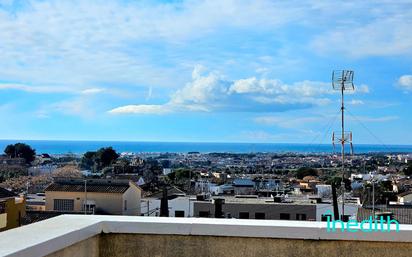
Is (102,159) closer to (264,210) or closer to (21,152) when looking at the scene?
(21,152)

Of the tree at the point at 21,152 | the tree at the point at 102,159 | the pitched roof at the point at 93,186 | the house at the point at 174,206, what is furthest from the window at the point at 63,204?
the tree at the point at 21,152

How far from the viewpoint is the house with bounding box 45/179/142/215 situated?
878 inches

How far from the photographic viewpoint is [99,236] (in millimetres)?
2471

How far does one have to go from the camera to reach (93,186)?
22.8m

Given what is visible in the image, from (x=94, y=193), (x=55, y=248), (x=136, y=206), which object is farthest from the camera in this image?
(x=136, y=206)

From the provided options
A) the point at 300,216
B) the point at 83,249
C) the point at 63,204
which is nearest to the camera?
the point at 83,249

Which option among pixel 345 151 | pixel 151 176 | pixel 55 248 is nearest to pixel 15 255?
pixel 55 248

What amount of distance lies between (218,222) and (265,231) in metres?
0.22

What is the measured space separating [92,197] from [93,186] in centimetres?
52

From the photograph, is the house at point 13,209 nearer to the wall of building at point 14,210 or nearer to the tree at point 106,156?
the wall of building at point 14,210

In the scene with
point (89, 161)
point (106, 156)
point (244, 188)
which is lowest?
point (244, 188)

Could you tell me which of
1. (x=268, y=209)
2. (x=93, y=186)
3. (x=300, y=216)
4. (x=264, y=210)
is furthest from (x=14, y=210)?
(x=300, y=216)

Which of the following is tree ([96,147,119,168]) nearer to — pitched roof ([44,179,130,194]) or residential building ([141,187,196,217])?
residential building ([141,187,196,217])

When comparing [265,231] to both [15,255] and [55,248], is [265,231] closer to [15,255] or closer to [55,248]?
[55,248]
